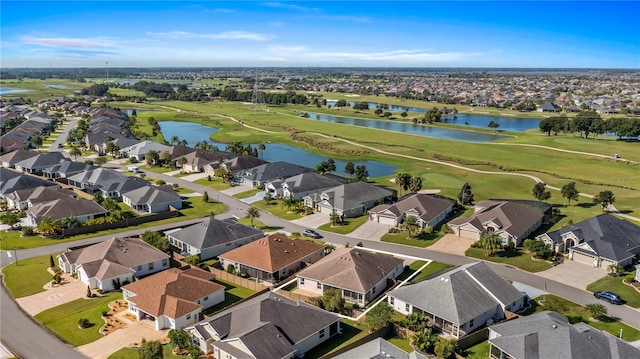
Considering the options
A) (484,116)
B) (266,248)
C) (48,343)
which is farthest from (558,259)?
(484,116)

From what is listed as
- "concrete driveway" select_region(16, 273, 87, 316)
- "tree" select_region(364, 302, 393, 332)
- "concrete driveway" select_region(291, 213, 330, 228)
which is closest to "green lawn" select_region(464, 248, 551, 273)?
"tree" select_region(364, 302, 393, 332)

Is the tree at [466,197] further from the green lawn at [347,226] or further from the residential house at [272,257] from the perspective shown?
the residential house at [272,257]

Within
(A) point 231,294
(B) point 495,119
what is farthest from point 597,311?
(B) point 495,119

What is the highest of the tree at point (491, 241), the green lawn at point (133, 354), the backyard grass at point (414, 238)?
the tree at point (491, 241)

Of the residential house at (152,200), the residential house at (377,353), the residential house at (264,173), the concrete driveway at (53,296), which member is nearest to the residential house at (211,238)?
the concrete driveway at (53,296)

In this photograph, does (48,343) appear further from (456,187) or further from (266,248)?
(456,187)

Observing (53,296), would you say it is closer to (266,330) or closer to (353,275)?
(266,330)
